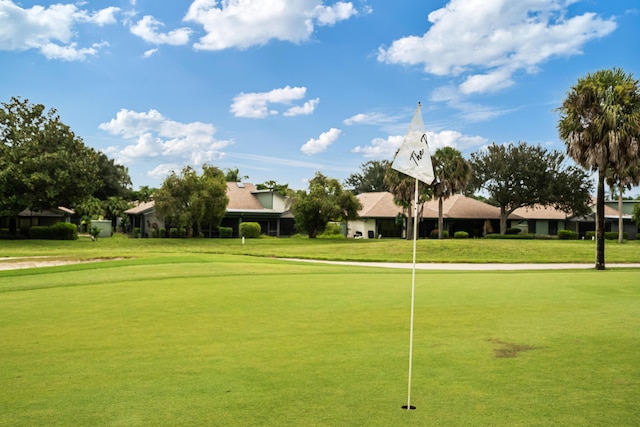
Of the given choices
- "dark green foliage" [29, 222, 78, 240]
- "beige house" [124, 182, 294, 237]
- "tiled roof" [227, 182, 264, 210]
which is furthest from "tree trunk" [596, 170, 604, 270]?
"dark green foliage" [29, 222, 78, 240]

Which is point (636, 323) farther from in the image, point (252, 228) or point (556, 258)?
point (252, 228)

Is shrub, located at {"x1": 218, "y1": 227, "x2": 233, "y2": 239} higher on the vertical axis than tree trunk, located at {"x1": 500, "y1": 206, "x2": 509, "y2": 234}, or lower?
lower

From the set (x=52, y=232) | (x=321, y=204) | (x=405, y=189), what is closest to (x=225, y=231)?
(x=321, y=204)

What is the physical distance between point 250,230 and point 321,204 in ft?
26.1

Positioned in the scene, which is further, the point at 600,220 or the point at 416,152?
the point at 600,220

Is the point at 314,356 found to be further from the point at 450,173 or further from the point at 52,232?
the point at 52,232

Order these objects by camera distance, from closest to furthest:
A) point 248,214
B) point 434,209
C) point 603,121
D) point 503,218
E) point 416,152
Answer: point 416,152, point 603,121, point 248,214, point 434,209, point 503,218

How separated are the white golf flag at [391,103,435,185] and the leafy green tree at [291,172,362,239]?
47646 mm

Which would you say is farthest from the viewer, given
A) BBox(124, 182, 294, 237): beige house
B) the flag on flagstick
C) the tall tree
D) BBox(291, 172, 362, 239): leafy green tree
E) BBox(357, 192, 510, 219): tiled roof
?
BBox(357, 192, 510, 219): tiled roof

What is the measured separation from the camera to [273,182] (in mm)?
82750

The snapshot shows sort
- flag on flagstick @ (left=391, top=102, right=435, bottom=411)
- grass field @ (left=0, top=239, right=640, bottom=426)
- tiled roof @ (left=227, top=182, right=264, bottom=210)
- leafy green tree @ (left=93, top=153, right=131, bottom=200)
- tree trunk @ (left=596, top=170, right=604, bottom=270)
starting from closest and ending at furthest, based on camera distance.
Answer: grass field @ (left=0, top=239, right=640, bottom=426), flag on flagstick @ (left=391, top=102, right=435, bottom=411), tree trunk @ (left=596, top=170, right=604, bottom=270), tiled roof @ (left=227, top=182, right=264, bottom=210), leafy green tree @ (left=93, top=153, right=131, bottom=200)

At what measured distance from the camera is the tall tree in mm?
25516

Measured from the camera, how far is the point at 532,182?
67.5m

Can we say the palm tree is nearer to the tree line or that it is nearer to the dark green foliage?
the tree line
